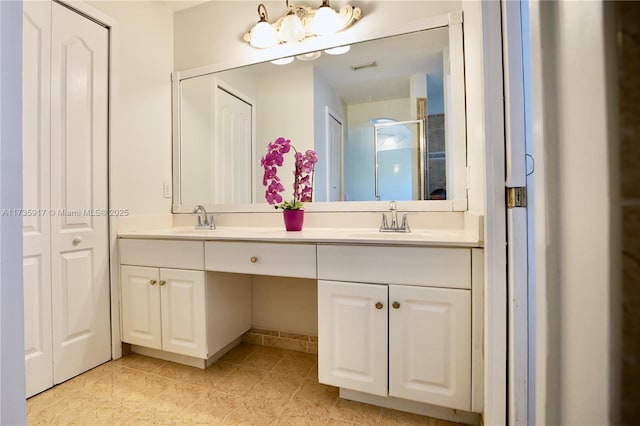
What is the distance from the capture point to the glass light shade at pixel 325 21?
5.59 ft

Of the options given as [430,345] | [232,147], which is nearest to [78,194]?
[232,147]

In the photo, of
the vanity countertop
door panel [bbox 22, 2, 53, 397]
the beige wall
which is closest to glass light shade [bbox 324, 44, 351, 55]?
the vanity countertop

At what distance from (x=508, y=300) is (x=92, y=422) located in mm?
1701

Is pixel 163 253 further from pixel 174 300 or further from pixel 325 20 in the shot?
pixel 325 20

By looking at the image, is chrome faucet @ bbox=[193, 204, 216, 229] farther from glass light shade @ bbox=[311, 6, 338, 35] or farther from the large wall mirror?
glass light shade @ bbox=[311, 6, 338, 35]

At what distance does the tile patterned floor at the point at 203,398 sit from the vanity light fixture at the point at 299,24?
1.98 m

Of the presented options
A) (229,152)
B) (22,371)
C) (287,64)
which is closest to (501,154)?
(22,371)

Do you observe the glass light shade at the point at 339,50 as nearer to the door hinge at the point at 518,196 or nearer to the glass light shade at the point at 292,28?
the glass light shade at the point at 292,28

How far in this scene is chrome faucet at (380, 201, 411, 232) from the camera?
1.56m

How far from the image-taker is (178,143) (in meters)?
2.13

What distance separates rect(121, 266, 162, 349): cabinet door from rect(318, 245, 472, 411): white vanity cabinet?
984 mm

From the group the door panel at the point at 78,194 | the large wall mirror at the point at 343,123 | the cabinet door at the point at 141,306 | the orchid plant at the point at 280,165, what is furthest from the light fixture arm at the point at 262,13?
the cabinet door at the point at 141,306

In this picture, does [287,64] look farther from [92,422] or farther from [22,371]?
[92,422]

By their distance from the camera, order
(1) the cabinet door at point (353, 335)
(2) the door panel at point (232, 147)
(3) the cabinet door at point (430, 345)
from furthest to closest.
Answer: (2) the door panel at point (232, 147) → (1) the cabinet door at point (353, 335) → (3) the cabinet door at point (430, 345)
